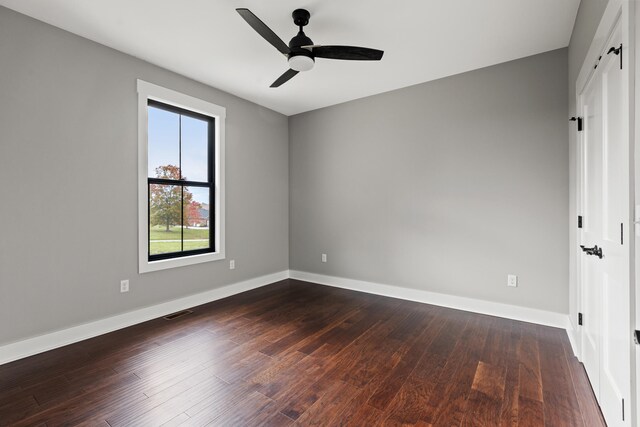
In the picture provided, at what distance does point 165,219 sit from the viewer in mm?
3377

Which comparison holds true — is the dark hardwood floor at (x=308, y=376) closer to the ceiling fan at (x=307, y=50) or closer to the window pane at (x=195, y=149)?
the window pane at (x=195, y=149)

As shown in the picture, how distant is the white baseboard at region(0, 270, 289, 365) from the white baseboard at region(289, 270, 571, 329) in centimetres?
143

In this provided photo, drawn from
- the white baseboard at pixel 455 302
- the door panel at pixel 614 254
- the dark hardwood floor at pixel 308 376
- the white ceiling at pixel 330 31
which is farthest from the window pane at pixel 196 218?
the door panel at pixel 614 254

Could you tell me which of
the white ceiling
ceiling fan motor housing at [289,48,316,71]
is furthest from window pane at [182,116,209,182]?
ceiling fan motor housing at [289,48,316,71]

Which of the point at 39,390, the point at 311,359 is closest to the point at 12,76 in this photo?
the point at 39,390

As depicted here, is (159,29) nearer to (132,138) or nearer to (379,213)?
(132,138)

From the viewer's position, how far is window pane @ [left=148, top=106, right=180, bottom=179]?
3248 millimetres

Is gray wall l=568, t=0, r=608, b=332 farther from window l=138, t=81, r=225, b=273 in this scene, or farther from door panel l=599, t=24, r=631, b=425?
window l=138, t=81, r=225, b=273

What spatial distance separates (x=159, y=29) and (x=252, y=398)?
3.01 meters

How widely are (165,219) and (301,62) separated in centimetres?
234

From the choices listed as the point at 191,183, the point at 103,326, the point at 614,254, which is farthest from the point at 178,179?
the point at 614,254

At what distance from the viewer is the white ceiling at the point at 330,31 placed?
2.22 metres

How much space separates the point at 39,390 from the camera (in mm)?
1888

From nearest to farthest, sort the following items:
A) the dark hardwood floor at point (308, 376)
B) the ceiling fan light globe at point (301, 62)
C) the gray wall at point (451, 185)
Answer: the dark hardwood floor at point (308, 376) → the ceiling fan light globe at point (301, 62) → the gray wall at point (451, 185)
